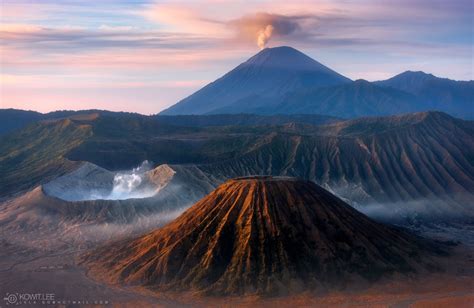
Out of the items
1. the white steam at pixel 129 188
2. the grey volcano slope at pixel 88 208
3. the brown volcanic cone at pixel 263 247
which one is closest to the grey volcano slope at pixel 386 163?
the grey volcano slope at pixel 88 208

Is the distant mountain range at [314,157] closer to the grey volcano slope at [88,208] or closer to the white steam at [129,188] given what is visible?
the grey volcano slope at [88,208]

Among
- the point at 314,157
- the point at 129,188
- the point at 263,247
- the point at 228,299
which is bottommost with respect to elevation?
the point at 228,299

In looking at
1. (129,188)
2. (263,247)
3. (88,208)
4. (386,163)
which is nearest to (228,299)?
(263,247)

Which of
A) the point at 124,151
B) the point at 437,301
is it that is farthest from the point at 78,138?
the point at 437,301

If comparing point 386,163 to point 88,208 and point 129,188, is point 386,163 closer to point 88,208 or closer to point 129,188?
point 129,188

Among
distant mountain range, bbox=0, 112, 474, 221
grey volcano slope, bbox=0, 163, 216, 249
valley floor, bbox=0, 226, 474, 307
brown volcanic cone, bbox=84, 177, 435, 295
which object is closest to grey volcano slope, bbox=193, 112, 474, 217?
distant mountain range, bbox=0, 112, 474, 221

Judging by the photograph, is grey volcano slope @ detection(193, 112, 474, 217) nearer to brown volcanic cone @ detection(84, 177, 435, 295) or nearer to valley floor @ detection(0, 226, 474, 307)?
brown volcanic cone @ detection(84, 177, 435, 295)

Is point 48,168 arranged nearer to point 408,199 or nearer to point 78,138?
point 78,138

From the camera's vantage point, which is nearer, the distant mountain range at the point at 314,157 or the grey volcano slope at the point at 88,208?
the grey volcano slope at the point at 88,208

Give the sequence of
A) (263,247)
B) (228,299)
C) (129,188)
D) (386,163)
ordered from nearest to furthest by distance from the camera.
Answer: (228,299) → (263,247) → (129,188) → (386,163)
